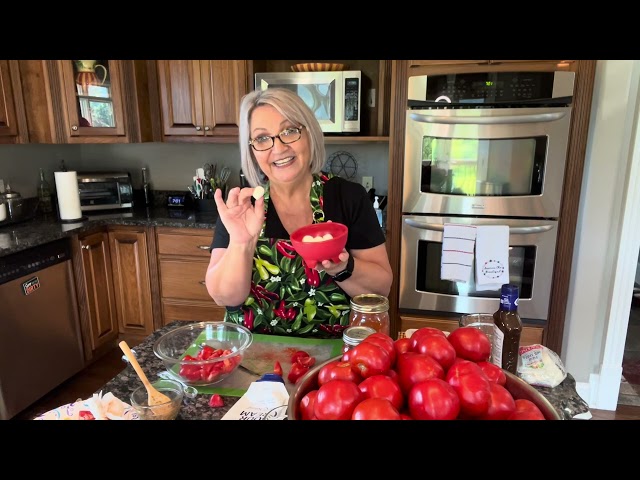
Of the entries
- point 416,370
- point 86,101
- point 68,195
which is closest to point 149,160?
point 86,101

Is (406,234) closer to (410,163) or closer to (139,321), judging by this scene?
(410,163)

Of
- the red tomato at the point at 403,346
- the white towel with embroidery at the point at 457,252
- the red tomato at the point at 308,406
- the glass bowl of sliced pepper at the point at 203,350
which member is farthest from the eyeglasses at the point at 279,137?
the white towel with embroidery at the point at 457,252

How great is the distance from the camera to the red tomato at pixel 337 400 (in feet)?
2.02

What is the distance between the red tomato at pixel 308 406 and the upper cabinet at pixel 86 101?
8.60 ft

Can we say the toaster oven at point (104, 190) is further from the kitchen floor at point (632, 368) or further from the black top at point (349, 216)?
the kitchen floor at point (632, 368)

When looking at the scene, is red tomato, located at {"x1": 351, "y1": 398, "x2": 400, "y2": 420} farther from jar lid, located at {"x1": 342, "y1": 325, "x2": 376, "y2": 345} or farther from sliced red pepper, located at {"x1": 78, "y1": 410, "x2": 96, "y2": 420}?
sliced red pepper, located at {"x1": 78, "y1": 410, "x2": 96, "y2": 420}

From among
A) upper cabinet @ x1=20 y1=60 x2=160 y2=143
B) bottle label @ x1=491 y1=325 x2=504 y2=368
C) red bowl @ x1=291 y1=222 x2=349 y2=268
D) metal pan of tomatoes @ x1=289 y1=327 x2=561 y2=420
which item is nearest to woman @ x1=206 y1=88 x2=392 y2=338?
red bowl @ x1=291 y1=222 x2=349 y2=268

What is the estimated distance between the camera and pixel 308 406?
662 millimetres

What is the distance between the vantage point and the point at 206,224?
106 inches

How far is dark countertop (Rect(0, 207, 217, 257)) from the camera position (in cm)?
229

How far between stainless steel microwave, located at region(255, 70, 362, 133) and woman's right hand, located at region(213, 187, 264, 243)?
139 cm

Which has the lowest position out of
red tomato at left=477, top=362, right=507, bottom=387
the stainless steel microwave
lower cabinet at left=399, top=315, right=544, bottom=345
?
lower cabinet at left=399, top=315, right=544, bottom=345

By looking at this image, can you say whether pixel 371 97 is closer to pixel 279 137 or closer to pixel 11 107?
pixel 279 137
